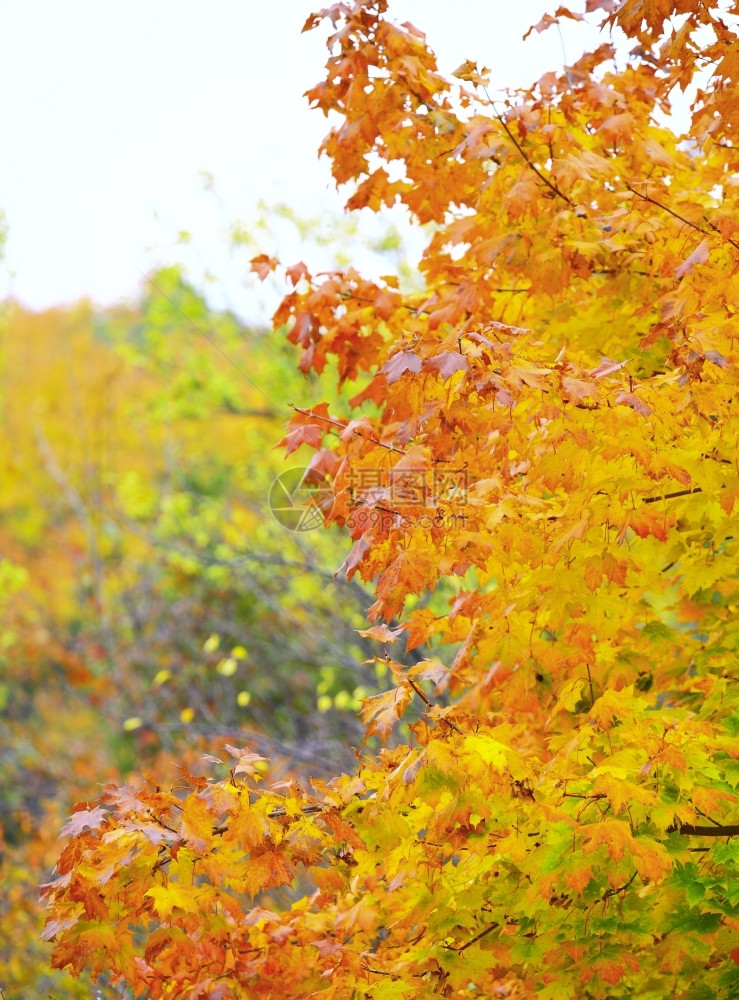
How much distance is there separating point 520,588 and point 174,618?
34.9ft

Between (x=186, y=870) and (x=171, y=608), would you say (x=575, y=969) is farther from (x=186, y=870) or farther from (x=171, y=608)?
(x=171, y=608)

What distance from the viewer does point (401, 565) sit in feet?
7.97

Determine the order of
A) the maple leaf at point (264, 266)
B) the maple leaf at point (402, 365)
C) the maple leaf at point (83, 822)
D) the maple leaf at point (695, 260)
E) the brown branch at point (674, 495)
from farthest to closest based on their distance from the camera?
the maple leaf at point (264, 266)
the brown branch at point (674, 495)
the maple leaf at point (695, 260)
the maple leaf at point (83, 822)
the maple leaf at point (402, 365)

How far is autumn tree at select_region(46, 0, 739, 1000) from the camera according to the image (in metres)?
2.44

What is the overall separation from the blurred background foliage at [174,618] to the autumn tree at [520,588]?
1906 millimetres

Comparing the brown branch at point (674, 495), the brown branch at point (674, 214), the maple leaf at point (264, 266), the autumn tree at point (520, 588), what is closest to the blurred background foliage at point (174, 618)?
the maple leaf at point (264, 266)

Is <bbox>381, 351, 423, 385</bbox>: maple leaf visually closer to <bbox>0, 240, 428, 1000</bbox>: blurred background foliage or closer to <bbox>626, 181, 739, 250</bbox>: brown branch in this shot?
<bbox>626, 181, 739, 250</bbox>: brown branch

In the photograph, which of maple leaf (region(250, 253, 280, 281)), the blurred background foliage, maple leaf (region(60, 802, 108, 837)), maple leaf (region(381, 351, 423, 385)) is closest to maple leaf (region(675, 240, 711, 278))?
maple leaf (region(381, 351, 423, 385))

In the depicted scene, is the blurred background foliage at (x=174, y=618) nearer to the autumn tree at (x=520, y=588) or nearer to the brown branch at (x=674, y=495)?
the autumn tree at (x=520, y=588)

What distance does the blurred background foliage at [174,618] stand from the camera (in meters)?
7.57

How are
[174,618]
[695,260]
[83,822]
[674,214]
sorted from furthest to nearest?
[174,618]
[674,214]
[695,260]
[83,822]

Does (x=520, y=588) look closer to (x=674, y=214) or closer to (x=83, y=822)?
(x=674, y=214)

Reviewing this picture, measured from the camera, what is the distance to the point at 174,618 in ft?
42.0

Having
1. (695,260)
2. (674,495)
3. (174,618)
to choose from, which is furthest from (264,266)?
(174,618)
